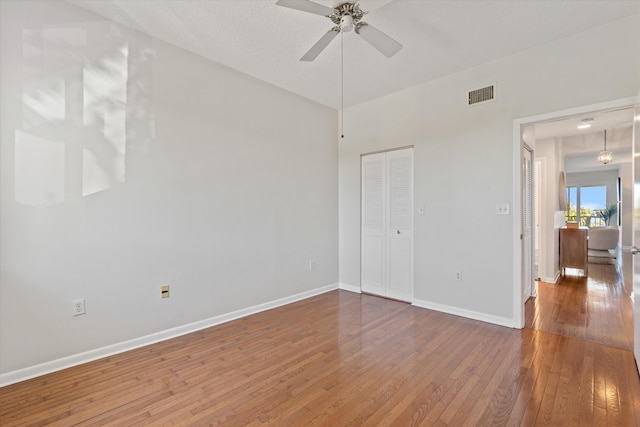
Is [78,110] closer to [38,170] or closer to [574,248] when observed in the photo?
[38,170]

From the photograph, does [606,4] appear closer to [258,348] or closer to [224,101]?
[224,101]

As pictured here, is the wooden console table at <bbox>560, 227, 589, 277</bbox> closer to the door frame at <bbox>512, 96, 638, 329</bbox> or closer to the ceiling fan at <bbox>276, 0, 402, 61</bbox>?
the door frame at <bbox>512, 96, 638, 329</bbox>

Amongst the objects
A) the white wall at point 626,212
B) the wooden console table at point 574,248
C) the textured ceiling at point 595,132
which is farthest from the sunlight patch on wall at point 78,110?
the white wall at point 626,212

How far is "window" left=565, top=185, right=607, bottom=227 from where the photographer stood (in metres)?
9.90

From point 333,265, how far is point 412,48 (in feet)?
10.4

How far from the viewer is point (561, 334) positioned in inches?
117

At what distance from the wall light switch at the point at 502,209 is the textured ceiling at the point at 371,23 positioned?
1.59m

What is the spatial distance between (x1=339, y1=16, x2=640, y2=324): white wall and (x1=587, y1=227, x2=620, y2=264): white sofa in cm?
590

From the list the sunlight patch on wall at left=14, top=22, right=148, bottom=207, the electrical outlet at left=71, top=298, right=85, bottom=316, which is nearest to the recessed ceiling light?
the sunlight patch on wall at left=14, top=22, right=148, bottom=207

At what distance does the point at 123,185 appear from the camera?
8.77ft

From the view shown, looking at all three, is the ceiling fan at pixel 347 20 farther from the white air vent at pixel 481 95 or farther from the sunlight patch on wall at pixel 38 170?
the sunlight patch on wall at pixel 38 170

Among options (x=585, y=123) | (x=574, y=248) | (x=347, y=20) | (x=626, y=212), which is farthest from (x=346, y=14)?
(x=626, y=212)

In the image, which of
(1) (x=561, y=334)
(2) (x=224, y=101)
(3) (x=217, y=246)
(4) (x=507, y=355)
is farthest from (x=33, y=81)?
(1) (x=561, y=334)

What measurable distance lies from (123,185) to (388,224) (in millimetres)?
3240
